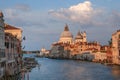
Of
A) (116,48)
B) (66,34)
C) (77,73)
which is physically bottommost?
(77,73)

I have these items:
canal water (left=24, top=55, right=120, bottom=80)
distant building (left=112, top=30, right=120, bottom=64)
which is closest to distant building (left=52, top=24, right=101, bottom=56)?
distant building (left=112, top=30, right=120, bottom=64)

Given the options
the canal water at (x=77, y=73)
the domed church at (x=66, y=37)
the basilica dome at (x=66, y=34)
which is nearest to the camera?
the canal water at (x=77, y=73)

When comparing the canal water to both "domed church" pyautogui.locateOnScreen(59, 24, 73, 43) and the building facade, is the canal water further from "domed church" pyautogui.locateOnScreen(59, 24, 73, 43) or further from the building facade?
"domed church" pyautogui.locateOnScreen(59, 24, 73, 43)

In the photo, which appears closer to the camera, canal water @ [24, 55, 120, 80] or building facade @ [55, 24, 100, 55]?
canal water @ [24, 55, 120, 80]

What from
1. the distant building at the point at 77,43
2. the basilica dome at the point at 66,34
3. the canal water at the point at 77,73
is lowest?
the canal water at the point at 77,73

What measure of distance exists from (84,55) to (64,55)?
36284 millimetres

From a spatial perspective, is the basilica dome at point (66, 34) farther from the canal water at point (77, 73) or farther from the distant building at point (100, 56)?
the canal water at point (77, 73)

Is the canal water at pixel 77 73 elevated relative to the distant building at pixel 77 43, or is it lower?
lower

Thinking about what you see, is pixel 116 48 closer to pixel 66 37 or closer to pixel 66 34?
pixel 66 37

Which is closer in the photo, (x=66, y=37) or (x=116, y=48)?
(x=116, y=48)

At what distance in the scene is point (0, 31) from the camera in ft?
102

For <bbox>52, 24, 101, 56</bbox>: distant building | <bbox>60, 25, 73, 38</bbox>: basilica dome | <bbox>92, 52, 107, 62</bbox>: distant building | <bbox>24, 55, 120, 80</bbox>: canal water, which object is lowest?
<bbox>24, 55, 120, 80</bbox>: canal water

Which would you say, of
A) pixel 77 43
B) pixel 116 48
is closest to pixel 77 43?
pixel 77 43

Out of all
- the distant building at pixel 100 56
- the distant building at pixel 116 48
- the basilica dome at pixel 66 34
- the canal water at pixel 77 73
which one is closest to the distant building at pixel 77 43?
the basilica dome at pixel 66 34
